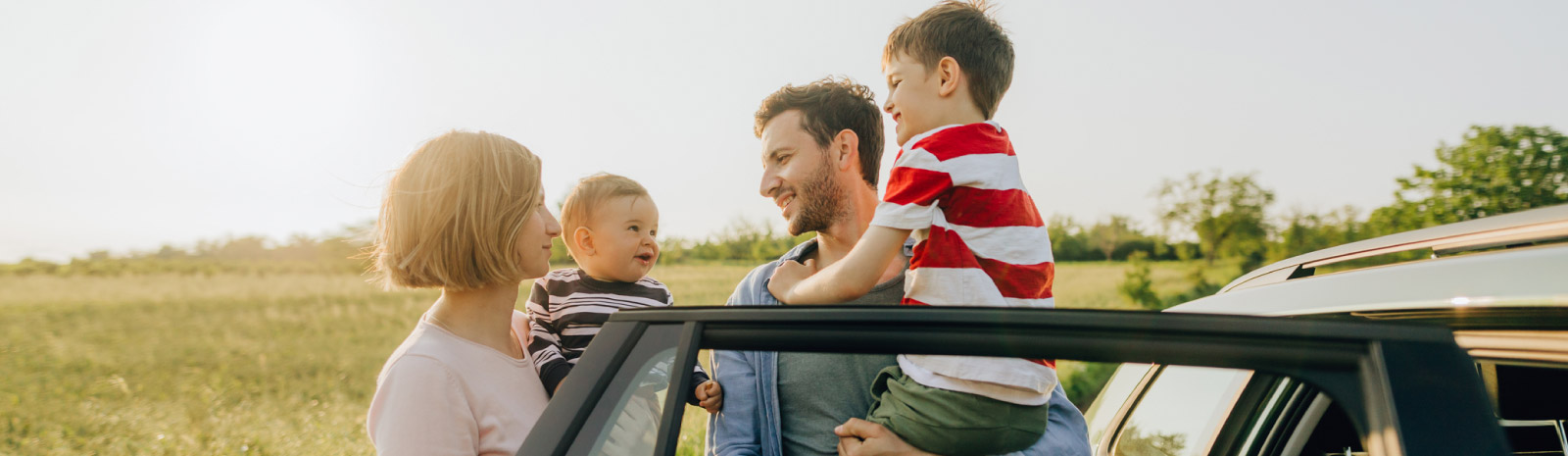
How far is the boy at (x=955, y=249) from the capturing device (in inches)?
59.8

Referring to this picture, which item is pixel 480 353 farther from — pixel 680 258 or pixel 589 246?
pixel 680 258

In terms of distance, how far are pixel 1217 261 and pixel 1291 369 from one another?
102 feet

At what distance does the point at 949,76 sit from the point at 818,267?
0.91 m

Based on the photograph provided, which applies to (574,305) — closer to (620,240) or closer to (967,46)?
(620,240)

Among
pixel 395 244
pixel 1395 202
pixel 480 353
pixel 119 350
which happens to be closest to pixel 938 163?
pixel 480 353

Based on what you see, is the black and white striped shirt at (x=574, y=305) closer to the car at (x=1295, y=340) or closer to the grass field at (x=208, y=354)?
the car at (x=1295, y=340)

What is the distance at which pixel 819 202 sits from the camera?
267 centimetres

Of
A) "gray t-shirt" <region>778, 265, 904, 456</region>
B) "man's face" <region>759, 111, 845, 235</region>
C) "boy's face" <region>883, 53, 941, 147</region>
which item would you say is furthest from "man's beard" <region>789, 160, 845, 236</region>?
"boy's face" <region>883, 53, 941, 147</region>

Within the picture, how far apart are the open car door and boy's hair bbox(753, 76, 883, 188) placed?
1756 millimetres

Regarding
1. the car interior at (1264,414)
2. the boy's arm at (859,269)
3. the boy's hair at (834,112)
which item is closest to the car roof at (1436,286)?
the car interior at (1264,414)

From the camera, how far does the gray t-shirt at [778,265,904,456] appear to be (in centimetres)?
215

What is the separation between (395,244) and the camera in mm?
1785

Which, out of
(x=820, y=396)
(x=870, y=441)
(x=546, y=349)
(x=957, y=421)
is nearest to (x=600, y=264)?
(x=546, y=349)

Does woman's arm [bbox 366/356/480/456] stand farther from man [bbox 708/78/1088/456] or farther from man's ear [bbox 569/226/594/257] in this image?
man's ear [bbox 569/226/594/257]
